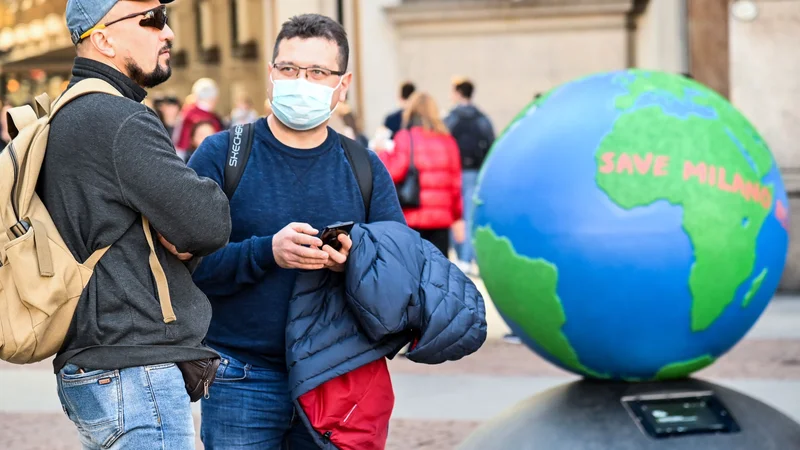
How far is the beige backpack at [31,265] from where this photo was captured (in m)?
2.79

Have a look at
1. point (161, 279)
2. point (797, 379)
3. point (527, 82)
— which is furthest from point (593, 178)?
point (527, 82)

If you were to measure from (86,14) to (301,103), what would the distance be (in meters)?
0.69

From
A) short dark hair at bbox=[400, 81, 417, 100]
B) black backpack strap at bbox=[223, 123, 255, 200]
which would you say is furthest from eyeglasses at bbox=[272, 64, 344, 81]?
short dark hair at bbox=[400, 81, 417, 100]

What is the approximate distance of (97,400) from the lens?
9.47ft

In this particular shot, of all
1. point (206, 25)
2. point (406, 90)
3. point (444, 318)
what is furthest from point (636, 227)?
point (206, 25)

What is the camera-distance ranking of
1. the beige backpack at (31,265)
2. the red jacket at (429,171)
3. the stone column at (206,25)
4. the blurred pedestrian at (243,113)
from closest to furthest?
the beige backpack at (31,265), the red jacket at (429,171), the blurred pedestrian at (243,113), the stone column at (206,25)

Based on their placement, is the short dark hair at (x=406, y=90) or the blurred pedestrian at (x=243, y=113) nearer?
the short dark hair at (x=406, y=90)

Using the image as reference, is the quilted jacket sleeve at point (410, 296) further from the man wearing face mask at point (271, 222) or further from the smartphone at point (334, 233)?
the man wearing face mask at point (271, 222)

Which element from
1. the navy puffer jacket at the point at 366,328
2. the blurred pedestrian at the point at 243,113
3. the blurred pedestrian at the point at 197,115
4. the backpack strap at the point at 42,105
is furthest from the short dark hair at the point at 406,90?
the backpack strap at the point at 42,105

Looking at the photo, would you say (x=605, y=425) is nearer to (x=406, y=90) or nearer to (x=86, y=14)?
(x=86, y=14)

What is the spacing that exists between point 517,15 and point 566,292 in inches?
447

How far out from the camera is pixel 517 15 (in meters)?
14.8

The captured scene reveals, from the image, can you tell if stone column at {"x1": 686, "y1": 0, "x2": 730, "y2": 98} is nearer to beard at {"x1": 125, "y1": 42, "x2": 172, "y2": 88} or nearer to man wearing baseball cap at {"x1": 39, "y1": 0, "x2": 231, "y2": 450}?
beard at {"x1": 125, "y1": 42, "x2": 172, "y2": 88}

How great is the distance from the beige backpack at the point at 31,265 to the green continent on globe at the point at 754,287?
82.5 inches
